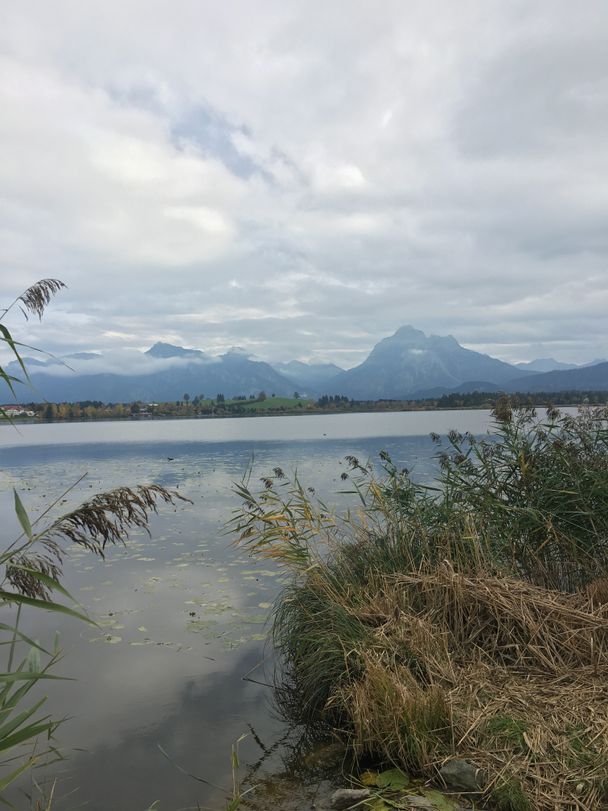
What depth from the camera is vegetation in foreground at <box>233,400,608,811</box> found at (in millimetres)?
5359

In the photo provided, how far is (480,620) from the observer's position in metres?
7.44

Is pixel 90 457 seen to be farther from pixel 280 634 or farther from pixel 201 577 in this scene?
pixel 280 634

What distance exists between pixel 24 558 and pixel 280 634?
5.23 metres

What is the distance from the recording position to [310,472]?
35906 mm

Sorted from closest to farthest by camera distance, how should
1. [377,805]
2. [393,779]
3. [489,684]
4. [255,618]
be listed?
[377,805], [393,779], [489,684], [255,618]

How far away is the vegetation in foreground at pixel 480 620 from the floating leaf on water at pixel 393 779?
0.43ft

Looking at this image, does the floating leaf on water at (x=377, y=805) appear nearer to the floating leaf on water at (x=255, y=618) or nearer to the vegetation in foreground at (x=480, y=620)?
the vegetation in foreground at (x=480, y=620)

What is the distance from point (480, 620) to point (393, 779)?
2.54m

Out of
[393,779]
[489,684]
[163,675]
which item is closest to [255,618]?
[163,675]

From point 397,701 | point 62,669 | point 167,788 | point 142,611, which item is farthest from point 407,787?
point 142,611

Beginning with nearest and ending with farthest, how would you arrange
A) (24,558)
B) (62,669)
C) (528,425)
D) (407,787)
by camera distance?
(24,558), (407,787), (62,669), (528,425)

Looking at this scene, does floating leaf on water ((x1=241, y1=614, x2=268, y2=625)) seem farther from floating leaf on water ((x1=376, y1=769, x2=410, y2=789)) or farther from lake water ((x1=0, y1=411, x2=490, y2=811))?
floating leaf on water ((x1=376, y1=769, x2=410, y2=789))

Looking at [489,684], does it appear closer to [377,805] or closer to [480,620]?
[480,620]

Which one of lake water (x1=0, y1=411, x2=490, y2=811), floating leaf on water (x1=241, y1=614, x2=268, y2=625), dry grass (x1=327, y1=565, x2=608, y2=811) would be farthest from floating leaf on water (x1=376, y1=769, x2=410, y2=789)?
floating leaf on water (x1=241, y1=614, x2=268, y2=625)
